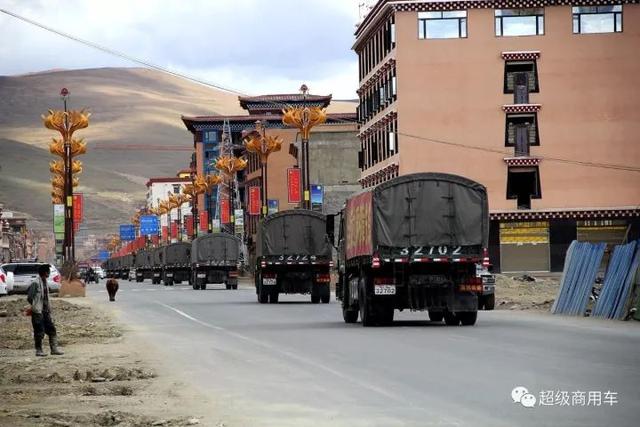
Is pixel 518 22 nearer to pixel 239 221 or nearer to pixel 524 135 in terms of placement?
pixel 524 135

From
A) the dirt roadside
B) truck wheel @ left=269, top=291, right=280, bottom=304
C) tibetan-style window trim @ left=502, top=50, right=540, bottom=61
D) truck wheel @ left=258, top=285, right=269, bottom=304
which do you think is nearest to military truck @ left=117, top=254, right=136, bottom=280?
tibetan-style window trim @ left=502, top=50, right=540, bottom=61

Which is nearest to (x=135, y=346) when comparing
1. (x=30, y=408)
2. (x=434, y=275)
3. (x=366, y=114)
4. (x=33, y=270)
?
(x=434, y=275)

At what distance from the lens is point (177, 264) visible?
107 meters

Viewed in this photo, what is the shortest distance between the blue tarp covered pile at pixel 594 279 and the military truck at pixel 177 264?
6601 cm

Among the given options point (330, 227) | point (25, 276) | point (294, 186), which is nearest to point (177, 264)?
point (294, 186)

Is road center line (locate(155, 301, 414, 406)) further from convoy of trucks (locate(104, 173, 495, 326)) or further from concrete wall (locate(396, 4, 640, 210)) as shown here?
concrete wall (locate(396, 4, 640, 210))

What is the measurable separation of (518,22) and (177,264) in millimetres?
30880

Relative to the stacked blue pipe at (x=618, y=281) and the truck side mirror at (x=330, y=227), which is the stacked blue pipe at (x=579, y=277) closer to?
the stacked blue pipe at (x=618, y=281)

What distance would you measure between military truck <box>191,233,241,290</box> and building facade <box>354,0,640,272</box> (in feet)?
44.5

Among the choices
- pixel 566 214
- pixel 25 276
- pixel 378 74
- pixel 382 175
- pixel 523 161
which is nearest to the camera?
pixel 25 276

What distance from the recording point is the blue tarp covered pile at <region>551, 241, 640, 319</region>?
35.8 meters

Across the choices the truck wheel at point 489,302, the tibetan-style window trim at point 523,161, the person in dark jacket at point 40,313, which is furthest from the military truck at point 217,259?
the person in dark jacket at point 40,313

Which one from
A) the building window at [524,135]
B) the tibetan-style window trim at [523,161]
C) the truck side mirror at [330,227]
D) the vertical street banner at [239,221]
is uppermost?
the building window at [524,135]

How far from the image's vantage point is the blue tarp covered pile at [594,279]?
1410 inches
